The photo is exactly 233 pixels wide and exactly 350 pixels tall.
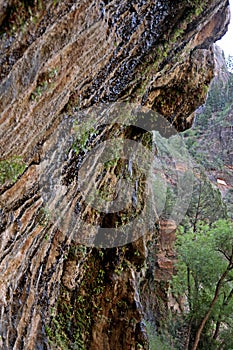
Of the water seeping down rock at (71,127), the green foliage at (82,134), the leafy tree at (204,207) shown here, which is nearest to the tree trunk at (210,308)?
the water seeping down rock at (71,127)

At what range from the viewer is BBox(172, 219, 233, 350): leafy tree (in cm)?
961

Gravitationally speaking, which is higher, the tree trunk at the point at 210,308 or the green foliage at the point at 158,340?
the tree trunk at the point at 210,308

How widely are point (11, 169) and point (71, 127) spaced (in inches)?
43.4

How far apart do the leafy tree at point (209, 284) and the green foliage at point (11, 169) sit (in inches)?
288

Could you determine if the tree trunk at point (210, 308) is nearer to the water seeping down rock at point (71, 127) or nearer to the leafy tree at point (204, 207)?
the water seeping down rock at point (71, 127)

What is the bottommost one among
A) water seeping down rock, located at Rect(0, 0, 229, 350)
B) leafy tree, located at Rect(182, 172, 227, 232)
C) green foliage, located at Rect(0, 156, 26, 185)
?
green foliage, located at Rect(0, 156, 26, 185)

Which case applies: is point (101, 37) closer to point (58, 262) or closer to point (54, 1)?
point (54, 1)

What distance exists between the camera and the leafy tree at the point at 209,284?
9.61m

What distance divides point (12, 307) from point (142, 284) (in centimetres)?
844

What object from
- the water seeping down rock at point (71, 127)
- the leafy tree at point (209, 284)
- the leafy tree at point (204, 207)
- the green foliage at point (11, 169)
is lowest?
→ the green foliage at point (11, 169)

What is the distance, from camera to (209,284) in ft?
32.3

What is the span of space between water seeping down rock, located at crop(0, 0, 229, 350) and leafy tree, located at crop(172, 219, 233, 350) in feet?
7.97

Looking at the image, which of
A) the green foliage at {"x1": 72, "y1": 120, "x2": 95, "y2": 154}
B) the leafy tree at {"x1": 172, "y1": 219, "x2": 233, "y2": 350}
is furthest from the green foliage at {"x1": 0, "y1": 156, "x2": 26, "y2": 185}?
the leafy tree at {"x1": 172, "y1": 219, "x2": 233, "y2": 350}

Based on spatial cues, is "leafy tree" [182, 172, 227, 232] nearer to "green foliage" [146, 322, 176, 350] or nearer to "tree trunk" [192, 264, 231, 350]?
"green foliage" [146, 322, 176, 350]
